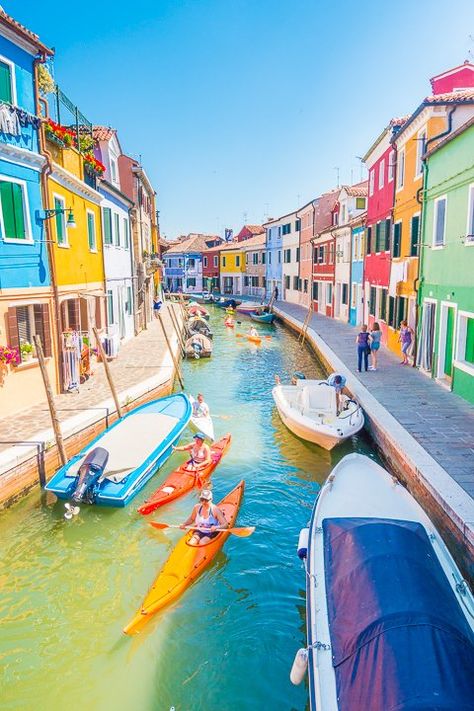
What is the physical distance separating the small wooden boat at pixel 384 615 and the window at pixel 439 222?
1054cm

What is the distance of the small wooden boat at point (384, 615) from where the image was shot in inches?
173

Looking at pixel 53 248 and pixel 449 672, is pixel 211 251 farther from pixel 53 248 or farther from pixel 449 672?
pixel 449 672

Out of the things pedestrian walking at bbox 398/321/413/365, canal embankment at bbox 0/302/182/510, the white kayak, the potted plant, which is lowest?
the white kayak

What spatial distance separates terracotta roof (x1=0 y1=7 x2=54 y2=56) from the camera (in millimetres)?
11656

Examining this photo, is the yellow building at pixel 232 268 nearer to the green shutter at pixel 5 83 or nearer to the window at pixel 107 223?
the window at pixel 107 223

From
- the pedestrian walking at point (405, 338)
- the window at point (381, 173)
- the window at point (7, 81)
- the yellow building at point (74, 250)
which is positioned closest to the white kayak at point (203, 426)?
the yellow building at point (74, 250)

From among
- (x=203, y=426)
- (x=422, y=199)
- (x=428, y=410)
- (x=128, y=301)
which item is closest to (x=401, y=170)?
(x=422, y=199)

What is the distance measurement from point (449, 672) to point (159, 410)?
34.1ft

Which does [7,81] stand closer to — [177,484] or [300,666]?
[177,484]

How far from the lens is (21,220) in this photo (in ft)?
43.0

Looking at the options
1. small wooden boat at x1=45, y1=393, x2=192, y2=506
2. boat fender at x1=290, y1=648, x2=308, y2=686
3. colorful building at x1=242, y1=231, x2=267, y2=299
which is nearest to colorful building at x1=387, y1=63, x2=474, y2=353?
small wooden boat at x1=45, y1=393, x2=192, y2=506

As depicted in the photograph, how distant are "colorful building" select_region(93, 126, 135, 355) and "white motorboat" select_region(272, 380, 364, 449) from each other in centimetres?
822

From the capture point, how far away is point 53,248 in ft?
46.8

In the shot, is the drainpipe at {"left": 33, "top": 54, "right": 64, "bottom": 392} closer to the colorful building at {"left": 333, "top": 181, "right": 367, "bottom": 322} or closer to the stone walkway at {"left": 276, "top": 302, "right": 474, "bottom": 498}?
the stone walkway at {"left": 276, "top": 302, "right": 474, "bottom": 498}
